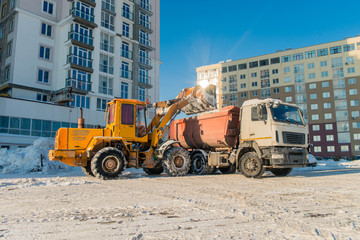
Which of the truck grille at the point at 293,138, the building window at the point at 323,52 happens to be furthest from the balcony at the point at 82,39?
the building window at the point at 323,52

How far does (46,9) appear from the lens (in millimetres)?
31359

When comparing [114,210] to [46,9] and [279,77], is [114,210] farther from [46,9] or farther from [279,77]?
[279,77]

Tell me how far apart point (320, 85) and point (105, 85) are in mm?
55073

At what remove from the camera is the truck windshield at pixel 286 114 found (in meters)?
11.4

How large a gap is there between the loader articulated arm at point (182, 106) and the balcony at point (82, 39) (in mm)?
21247

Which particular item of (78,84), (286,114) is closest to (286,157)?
(286,114)

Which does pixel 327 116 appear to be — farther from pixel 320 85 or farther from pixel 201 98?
pixel 201 98

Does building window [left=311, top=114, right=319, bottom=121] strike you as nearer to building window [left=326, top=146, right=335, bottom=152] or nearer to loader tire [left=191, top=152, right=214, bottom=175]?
building window [left=326, top=146, right=335, bottom=152]

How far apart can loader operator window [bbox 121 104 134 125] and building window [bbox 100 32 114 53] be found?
24968 mm

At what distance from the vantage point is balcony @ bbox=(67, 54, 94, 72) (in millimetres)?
30922

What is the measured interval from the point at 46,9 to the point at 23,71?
26.4 feet

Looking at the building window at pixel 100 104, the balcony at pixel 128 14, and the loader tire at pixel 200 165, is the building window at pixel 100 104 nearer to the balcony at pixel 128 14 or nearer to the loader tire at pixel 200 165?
the balcony at pixel 128 14

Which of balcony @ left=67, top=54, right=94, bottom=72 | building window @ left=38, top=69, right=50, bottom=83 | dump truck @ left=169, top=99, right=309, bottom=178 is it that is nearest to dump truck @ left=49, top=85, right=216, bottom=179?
dump truck @ left=169, top=99, right=309, bottom=178

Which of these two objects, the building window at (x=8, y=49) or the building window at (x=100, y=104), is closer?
the building window at (x=8, y=49)
